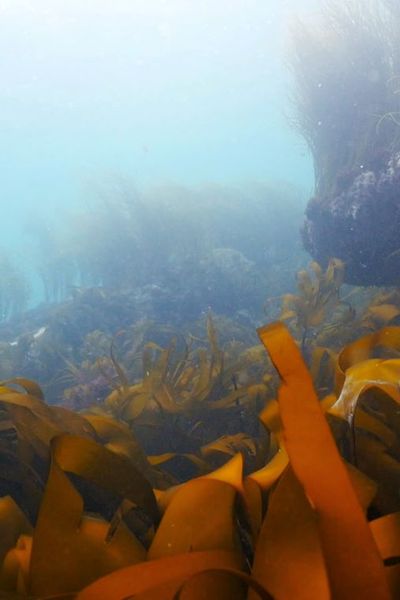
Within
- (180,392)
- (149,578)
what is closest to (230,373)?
(180,392)

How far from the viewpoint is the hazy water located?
36688 mm

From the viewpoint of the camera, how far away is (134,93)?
5928 cm

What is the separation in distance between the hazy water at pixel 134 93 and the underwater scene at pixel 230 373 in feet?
10.5

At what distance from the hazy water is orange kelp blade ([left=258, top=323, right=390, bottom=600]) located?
14161mm

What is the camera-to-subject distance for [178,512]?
2.65ft

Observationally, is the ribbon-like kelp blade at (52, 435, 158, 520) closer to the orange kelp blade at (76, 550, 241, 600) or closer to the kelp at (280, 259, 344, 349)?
the orange kelp blade at (76, 550, 241, 600)

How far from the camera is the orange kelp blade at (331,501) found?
57cm

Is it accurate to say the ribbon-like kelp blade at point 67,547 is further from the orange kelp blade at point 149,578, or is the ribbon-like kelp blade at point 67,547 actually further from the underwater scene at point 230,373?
the orange kelp blade at point 149,578

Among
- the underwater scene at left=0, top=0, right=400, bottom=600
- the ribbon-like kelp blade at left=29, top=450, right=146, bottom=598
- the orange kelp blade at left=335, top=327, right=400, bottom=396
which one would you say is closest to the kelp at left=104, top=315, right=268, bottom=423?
the underwater scene at left=0, top=0, right=400, bottom=600

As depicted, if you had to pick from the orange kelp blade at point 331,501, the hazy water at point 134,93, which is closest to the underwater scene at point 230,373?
the orange kelp blade at point 331,501

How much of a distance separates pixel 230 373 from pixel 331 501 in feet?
5.25

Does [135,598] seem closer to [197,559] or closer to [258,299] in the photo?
[197,559]

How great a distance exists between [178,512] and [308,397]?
36cm

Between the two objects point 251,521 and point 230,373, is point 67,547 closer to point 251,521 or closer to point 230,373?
point 251,521
